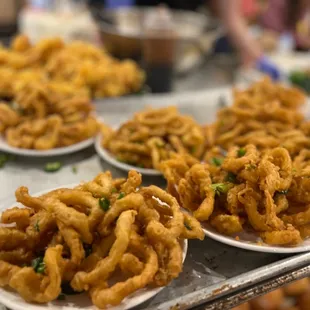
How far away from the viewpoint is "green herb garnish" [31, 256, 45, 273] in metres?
1.33

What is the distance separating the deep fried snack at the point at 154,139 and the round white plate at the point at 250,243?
59 centimetres

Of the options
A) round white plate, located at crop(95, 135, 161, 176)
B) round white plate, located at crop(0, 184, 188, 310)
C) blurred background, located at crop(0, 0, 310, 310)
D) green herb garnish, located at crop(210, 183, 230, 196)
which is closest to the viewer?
round white plate, located at crop(0, 184, 188, 310)

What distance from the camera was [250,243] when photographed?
159cm

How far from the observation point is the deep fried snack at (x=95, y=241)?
1.29 metres

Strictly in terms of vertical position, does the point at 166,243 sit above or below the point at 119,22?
below

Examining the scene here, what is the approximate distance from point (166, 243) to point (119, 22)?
3.27 m

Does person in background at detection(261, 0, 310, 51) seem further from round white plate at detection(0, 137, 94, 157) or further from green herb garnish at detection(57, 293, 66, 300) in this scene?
green herb garnish at detection(57, 293, 66, 300)

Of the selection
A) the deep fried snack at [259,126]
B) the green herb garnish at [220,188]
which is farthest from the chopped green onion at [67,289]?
the deep fried snack at [259,126]

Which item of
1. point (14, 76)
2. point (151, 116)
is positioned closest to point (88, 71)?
point (14, 76)

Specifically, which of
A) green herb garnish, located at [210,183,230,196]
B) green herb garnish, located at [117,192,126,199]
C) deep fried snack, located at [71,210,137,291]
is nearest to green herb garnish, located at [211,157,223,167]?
green herb garnish, located at [210,183,230,196]

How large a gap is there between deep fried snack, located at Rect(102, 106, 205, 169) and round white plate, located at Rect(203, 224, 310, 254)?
1.92 feet

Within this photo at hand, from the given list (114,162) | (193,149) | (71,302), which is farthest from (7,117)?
(71,302)

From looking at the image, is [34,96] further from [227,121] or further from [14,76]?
[227,121]

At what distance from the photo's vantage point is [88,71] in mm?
3148
